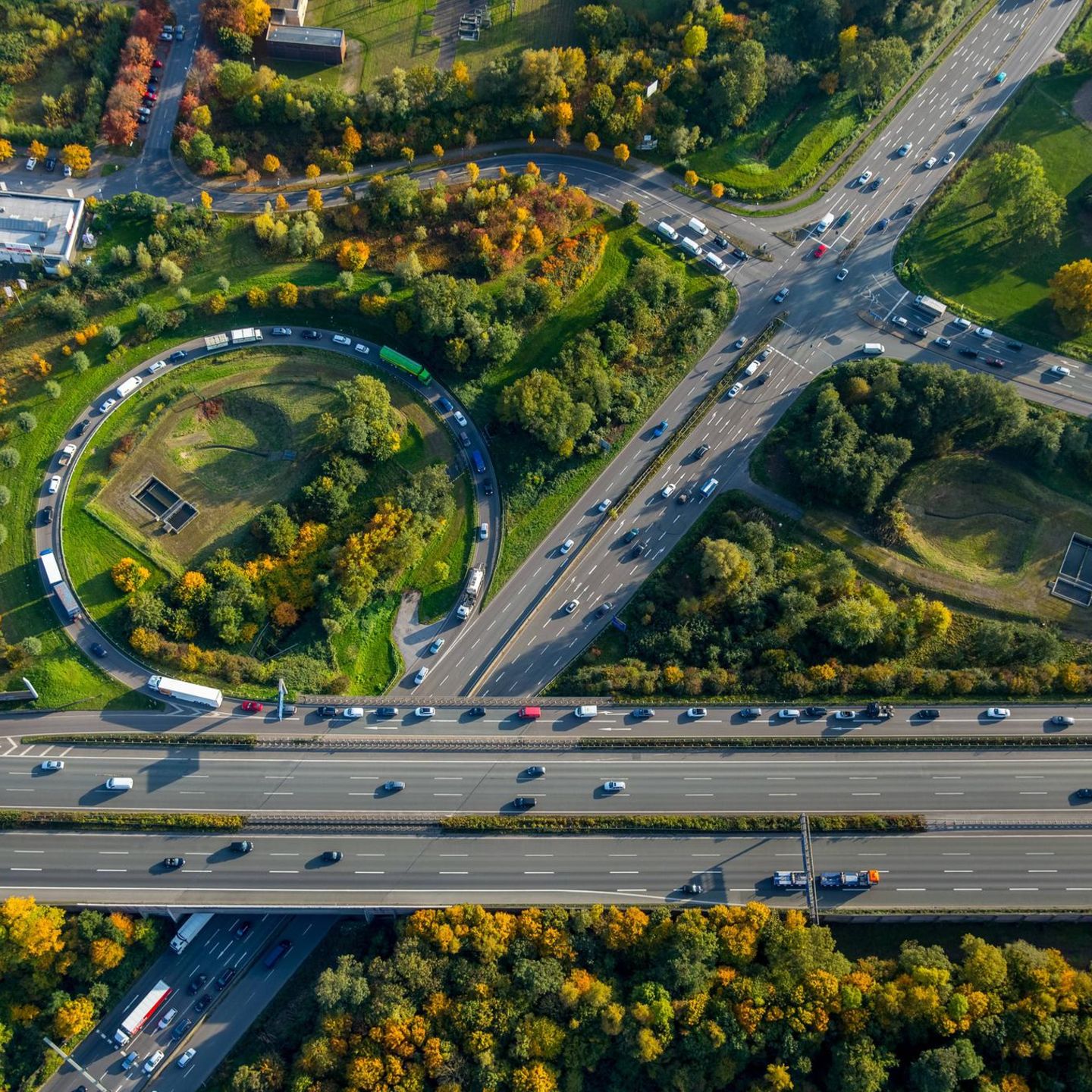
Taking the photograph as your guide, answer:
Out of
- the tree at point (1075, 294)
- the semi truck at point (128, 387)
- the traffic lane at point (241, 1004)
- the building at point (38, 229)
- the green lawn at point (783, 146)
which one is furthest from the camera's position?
the green lawn at point (783, 146)

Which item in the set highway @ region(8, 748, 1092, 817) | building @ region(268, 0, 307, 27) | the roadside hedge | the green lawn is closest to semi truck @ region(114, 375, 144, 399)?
highway @ region(8, 748, 1092, 817)

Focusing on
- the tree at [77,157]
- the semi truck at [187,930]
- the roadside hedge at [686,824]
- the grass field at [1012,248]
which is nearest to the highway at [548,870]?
the roadside hedge at [686,824]

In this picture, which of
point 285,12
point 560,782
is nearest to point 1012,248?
point 560,782

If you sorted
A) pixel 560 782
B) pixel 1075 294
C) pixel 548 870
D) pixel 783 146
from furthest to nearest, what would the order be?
pixel 783 146, pixel 1075 294, pixel 560 782, pixel 548 870

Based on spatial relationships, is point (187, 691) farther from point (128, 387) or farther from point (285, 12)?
point (285, 12)

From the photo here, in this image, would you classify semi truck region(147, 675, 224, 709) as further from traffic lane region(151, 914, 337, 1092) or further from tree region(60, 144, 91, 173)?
tree region(60, 144, 91, 173)

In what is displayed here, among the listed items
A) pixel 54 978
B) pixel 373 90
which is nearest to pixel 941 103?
pixel 373 90

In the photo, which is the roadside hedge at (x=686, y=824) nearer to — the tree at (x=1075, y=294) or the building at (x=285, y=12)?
the tree at (x=1075, y=294)
